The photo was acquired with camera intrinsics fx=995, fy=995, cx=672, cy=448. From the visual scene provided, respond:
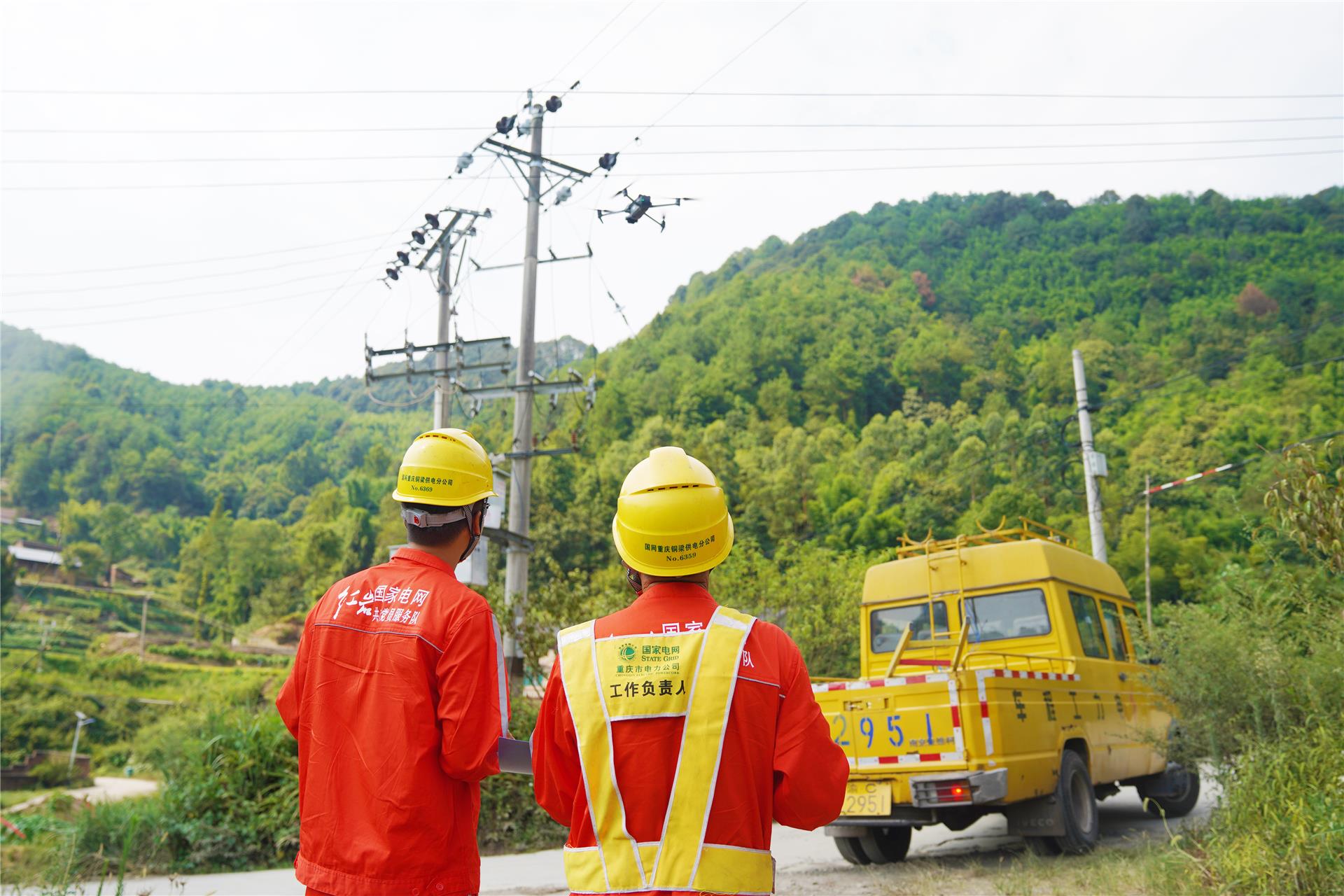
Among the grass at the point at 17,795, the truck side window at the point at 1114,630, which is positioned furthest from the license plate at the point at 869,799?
the grass at the point at 17,795

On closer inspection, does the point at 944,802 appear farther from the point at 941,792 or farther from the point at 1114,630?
the point at 1114,630

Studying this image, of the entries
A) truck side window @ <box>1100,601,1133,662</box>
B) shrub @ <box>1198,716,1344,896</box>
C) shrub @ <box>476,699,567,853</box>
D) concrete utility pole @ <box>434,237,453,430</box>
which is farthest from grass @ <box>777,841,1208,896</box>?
concrete utility pole @ <box>434,237,453,430</box>

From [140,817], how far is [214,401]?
6126 centimetres

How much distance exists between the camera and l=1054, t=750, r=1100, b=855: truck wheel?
7520 millimetres

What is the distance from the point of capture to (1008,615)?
28.5ft

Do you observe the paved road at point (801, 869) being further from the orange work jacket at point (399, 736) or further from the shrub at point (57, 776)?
the shrub at point (57, 776)

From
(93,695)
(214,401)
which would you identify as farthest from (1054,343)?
(93,695)

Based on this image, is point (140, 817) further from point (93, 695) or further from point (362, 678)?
point (93, 695)

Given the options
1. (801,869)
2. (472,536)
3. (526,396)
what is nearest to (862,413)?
(526,396)

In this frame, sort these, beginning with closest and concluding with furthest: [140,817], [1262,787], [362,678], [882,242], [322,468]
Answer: [362,678], [1262,787], [140,817], [322,468], [882,242]

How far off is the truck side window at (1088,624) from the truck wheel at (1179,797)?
177 centimetres

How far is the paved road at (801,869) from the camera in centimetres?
713

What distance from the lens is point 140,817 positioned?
8.27m

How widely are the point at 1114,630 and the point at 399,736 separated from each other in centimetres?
849
